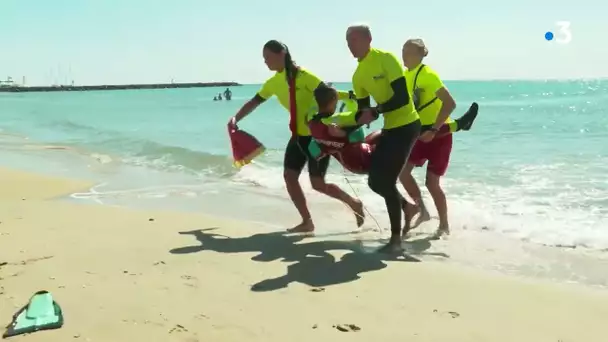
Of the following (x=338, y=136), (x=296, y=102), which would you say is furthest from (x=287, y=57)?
(x=338, y=136)

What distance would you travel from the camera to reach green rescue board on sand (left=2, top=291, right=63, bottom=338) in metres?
3.29

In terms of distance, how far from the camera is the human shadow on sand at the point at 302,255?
14.4 ft

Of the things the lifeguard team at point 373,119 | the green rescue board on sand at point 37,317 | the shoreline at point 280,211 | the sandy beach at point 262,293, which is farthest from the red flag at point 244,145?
the green rescue board on sand at point 37,317

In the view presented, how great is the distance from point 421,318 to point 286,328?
77 centimetres

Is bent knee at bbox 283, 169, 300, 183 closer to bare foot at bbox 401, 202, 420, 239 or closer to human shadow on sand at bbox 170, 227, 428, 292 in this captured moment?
human shadow on sand at bbox 170, 227, 428, 292

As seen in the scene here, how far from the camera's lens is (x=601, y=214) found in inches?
275

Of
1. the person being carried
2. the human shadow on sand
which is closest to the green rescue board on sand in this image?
the human shadow on sand

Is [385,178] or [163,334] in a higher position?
[385,178]

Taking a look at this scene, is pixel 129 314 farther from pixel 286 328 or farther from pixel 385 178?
pixel 385 178

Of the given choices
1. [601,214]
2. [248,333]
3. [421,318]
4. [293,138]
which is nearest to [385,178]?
[293,138]

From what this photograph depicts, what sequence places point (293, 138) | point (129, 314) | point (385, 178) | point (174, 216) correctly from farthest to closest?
point (174, 216) → point (293, 138) → point (385, 178) → point (129, 314)

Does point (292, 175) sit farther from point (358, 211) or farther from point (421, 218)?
point (421, 218)

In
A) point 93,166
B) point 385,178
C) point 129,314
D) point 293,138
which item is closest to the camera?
point 129,314

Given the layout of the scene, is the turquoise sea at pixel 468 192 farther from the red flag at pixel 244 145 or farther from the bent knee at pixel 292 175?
the red flag at pixel 244 145
